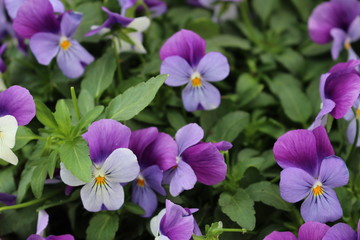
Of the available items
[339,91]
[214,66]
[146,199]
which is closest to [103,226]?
[146,199]

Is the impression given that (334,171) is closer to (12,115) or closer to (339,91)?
(339,91)

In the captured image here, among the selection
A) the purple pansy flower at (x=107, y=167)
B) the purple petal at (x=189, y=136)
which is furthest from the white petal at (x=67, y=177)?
the purple petal at (x=189, y=136)

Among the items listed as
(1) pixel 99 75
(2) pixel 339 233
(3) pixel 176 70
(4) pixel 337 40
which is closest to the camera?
(2) pixel 339 233

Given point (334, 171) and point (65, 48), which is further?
point (65, 48)

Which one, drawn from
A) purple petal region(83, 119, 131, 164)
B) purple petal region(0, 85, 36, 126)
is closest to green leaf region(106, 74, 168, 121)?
purple petal region(83, 119, 131, 164)

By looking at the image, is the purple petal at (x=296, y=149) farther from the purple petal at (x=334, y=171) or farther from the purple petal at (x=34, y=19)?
the purple petal at (x=34, y=19)

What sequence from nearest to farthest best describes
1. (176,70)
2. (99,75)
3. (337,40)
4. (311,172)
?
1. (311,172)
2. (176,70)
3. (99,75)
4. (337,40)
